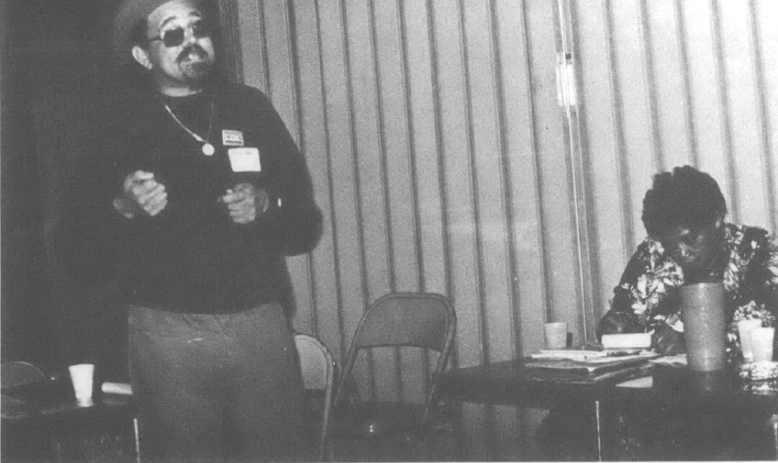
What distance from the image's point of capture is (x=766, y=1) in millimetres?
3020

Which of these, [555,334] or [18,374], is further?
[18,374]

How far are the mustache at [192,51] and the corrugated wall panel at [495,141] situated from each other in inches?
57.2

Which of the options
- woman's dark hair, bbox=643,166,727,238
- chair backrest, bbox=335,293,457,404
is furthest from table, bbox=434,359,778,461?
chair backrest, bbox=335,293,457,404

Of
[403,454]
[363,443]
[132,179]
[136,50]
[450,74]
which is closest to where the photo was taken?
[132,179]

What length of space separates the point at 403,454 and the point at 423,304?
685 mm

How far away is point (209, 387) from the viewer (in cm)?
225

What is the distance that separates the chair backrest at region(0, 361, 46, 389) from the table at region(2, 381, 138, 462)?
62 cm

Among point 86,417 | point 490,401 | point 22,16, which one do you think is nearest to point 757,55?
point 490,401

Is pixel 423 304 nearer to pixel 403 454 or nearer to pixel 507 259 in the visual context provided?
pixel 507 259

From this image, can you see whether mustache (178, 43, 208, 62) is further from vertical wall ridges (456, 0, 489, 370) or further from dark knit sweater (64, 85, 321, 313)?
vertical wall ridges (456, 0, 489, 370)

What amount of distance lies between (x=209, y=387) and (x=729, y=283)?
164 centimetres

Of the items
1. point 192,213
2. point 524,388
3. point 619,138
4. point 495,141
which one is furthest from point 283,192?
point 619,138

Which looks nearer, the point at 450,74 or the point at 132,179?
the point at 132,179

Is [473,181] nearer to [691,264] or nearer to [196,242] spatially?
[691,264]
